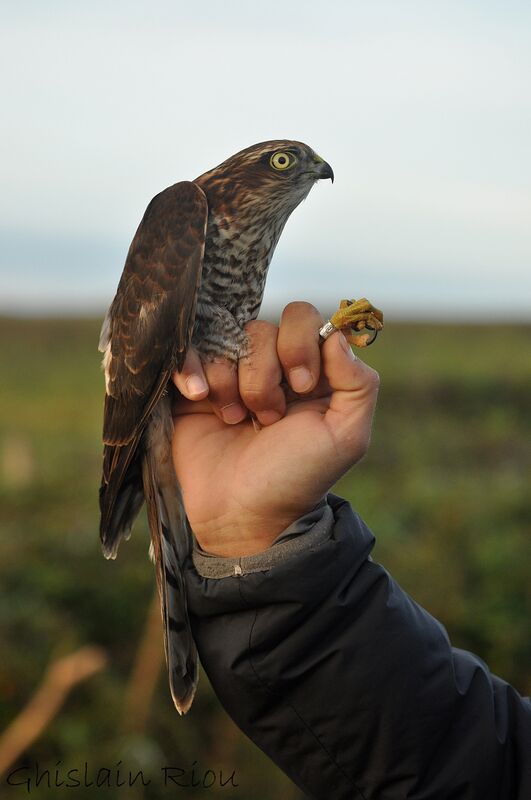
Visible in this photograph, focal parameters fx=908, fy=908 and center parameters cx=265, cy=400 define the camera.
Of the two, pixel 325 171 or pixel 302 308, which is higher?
pixel 325 171

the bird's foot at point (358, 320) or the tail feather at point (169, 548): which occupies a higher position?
the bird's foot at point (358, 320)

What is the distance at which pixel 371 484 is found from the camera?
40.5 feet

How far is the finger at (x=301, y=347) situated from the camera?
282 cm

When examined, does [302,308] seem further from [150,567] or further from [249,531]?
[150,567]

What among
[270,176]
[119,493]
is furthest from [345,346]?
[119,493]

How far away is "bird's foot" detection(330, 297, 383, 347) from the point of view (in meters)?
3.09

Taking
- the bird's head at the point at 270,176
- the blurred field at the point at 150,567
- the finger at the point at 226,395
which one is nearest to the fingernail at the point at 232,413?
the finger at the point at 226,395

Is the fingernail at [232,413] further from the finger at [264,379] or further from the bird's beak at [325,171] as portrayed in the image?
the bird's beak at [325,171]

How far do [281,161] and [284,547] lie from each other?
1.72 metres

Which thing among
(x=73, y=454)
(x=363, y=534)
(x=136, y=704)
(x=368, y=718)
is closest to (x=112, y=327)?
(x=363, y=534)

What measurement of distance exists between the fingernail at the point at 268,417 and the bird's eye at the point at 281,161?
4.08 ft

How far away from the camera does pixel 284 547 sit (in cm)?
276

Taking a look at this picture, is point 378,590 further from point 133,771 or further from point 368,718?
point 133,771

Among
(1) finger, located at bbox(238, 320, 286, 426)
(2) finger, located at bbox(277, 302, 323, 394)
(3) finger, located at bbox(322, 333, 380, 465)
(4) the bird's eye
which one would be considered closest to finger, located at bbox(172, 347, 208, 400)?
(1) finger, located at bbox(238, 320, 286, 426)
